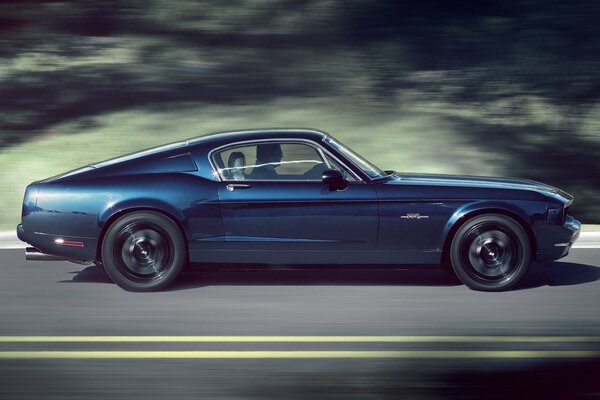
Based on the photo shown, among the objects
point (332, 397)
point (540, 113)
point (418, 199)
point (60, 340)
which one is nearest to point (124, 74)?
point (540, 113)

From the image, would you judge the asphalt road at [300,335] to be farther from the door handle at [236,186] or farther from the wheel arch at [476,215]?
the door handle at [236,186]

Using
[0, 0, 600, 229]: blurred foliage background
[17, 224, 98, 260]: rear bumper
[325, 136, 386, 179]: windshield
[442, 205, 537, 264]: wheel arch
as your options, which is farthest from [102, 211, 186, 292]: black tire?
[0, 0, 600, 229]: blurred foliage background

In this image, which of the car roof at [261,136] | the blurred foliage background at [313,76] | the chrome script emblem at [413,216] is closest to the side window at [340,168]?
the car roof at [261,136]

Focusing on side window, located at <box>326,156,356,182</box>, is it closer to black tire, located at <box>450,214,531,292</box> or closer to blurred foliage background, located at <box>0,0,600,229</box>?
black tire, located at <box>450,214,531,292</box>

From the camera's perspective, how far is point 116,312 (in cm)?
772

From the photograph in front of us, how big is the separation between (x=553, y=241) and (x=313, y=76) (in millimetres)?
9438

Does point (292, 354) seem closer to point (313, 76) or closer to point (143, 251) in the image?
point (143, 251)

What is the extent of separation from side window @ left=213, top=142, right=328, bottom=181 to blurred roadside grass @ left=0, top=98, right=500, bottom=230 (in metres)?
6.51

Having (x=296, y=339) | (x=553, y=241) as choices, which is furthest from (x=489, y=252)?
(x=296, y=339)

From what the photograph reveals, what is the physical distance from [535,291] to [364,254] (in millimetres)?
1406

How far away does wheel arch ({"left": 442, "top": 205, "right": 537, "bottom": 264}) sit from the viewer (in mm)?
8469

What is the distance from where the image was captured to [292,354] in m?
6.31

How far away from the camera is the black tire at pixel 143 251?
28.0ft

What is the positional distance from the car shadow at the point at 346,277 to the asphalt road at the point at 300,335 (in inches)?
Result: 0.7
